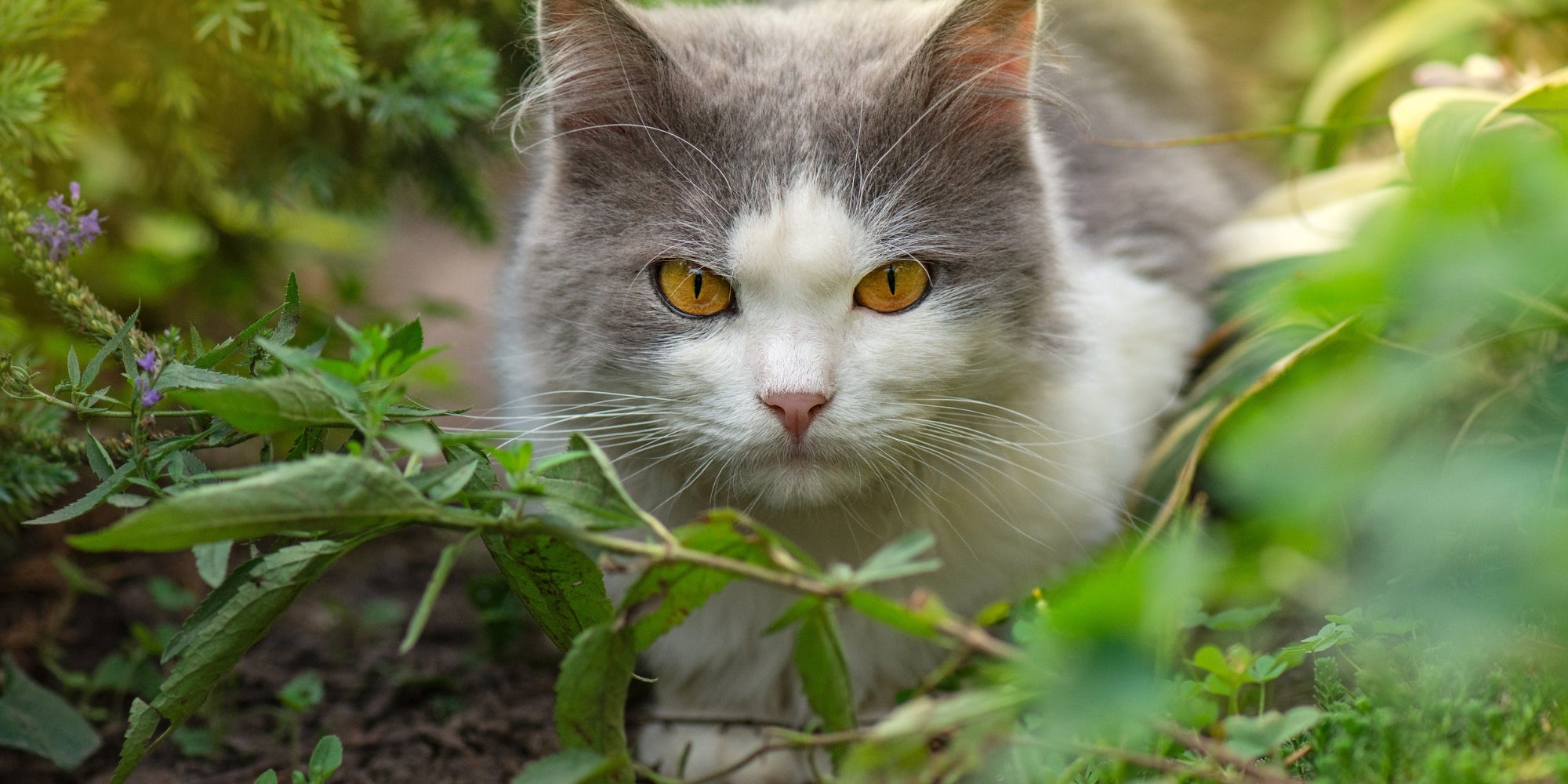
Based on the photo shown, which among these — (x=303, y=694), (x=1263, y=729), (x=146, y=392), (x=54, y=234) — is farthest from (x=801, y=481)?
(x=54, y=234)

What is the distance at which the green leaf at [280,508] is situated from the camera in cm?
89

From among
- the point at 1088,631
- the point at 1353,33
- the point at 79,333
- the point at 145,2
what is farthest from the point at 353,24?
the point at 1353,33

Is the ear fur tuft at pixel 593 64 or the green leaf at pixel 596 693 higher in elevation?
the ear fur tuft at pixel 593 64

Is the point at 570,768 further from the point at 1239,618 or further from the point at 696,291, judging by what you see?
the point at 1239,618

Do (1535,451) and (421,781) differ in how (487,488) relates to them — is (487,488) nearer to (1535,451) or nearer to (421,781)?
(421,781)

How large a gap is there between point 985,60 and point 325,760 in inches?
48.4

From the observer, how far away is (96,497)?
42.8 inches

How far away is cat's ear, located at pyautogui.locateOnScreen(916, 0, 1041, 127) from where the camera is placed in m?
1.50

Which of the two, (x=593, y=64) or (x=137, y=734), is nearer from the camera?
(x=137, y=734)

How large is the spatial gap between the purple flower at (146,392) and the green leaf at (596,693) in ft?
1.77

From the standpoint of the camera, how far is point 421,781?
5.06 feet

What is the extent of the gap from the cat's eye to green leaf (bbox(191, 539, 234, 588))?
64 centimetres

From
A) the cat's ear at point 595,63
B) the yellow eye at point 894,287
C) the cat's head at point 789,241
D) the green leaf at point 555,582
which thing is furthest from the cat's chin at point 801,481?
the cat's ear at point 595,63

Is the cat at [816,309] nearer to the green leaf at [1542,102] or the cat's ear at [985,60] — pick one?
the cat's ear at [985,60]
